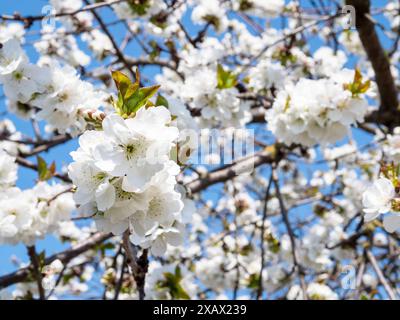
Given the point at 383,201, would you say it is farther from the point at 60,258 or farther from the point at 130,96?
the point at 60,258

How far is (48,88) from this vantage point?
1.53m

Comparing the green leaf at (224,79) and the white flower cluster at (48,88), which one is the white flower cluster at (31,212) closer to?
the white flower cluster at (48,88)

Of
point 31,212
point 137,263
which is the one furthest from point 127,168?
point 31,212

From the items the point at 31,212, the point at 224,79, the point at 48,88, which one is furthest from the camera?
the point at 224,79

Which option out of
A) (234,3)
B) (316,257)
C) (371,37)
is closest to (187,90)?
(371,37)

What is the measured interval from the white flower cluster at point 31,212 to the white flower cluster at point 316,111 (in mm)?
921

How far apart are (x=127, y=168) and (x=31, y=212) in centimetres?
104

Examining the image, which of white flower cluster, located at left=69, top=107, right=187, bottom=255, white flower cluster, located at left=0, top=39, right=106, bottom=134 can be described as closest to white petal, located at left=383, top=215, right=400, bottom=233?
white flower cluster, located at left=69, top=107, right=187, bottom=255

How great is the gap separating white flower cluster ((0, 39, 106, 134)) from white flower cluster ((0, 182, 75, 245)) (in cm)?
27

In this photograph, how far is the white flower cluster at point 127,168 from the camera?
89 cm

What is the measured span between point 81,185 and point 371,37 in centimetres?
206

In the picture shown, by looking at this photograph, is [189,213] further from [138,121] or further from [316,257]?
[316,257]

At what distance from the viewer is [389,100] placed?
2.81m

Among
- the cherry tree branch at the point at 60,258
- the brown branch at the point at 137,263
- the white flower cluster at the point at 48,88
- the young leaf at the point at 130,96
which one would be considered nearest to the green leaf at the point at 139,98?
the young leaf at the point at 130,96
